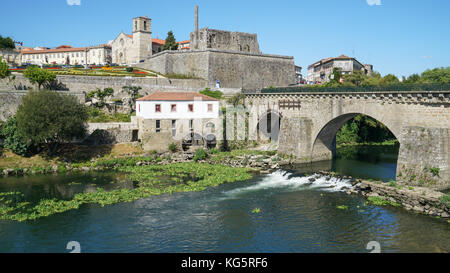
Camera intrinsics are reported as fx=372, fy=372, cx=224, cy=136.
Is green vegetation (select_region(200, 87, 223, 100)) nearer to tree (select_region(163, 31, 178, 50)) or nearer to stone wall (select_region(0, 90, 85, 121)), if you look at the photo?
stone wall (select_region(0, 90, 85, 121))

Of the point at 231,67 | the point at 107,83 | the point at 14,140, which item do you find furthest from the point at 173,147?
the point at 231,67

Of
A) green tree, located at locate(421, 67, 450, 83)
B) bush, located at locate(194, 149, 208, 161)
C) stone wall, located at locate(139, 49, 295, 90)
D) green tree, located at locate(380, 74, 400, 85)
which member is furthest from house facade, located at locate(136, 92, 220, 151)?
green tree, located at locate(421, 67, 450, 83)

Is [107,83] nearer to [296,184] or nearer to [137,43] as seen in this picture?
[137,43]

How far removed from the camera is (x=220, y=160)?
42.0 m

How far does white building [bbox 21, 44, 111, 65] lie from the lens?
11019cm

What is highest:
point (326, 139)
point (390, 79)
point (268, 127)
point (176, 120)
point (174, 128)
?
point (390, 79)

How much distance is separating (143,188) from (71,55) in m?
93.8

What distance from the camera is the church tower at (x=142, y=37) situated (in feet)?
283

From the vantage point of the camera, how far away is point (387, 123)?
32.7 meters

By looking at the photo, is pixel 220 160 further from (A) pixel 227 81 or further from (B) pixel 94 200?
(A) pixel 227 81

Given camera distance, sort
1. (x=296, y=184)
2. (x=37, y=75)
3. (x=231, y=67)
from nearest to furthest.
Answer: (x=296, y=184) < (x=37, y=75) < (x=231, y=67)

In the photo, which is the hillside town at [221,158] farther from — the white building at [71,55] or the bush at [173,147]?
the white building at [71,55]
